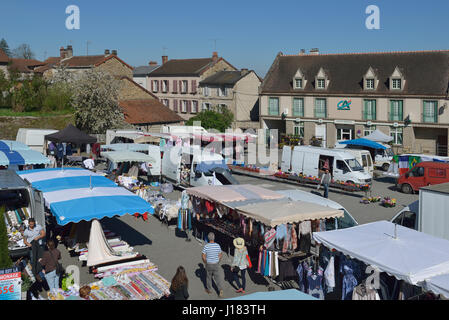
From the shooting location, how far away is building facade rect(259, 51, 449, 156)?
33.0 m

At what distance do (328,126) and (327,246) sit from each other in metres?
29.9

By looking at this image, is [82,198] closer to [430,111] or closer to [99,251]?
[99,251]

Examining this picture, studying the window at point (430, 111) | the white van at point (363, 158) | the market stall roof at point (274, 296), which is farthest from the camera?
the window at point (430, 111)

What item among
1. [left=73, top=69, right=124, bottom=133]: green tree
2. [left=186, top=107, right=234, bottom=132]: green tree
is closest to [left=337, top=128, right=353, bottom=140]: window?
[left=186, top=107, right=234, bottom=132]: green tree

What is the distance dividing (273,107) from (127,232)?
2887cm

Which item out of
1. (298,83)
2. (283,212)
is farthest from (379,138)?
(283,212)

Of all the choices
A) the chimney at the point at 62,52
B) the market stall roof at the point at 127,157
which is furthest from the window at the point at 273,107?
the chimney at the point at 62,52

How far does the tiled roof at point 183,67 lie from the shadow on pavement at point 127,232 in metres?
36.5

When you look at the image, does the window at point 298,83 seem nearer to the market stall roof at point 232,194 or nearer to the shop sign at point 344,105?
the shop sign at point 344,105

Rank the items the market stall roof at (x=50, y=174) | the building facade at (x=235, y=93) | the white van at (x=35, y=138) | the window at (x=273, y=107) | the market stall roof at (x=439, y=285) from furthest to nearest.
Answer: the building facade at (x=235, y=93) < the window at (x=273, y=107) < the white van at (x=35, y=138) < the market stall roof at (x=50, y=174) < the market stall roof at (x=439, y=285)

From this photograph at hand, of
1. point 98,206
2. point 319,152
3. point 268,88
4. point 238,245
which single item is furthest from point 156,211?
point 268,88

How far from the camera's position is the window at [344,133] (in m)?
37.2

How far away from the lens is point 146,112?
134 ft
